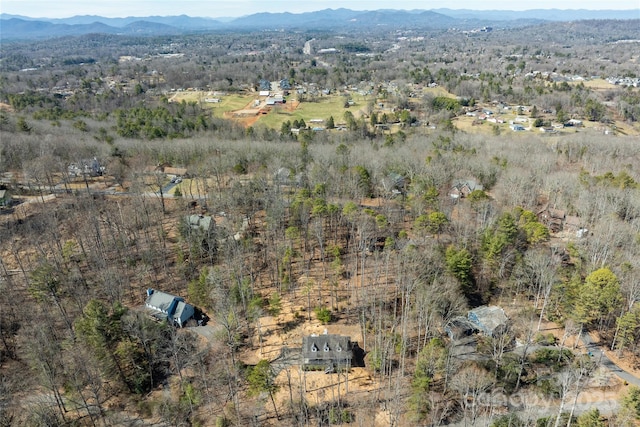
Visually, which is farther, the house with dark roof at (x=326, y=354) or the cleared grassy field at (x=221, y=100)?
the cleared grassy field at (x=221, y=100)

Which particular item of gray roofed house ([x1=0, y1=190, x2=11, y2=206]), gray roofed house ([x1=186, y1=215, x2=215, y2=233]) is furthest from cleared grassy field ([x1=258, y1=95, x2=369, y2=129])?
gray roofed house ([x1=0, y1=190, x2=11, y2=206])

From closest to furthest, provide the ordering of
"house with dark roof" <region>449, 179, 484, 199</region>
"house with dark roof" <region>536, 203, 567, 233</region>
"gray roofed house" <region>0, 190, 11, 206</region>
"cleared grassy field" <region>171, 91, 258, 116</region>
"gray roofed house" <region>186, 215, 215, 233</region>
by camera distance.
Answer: "gray roofed house" <region>186, 215, 215, 233</region> → "house with dark roof" <region>536, 203, 567, 233</region> → "gray roofed house" <region>0, 190, 11, 206</region> → "house with dark roof" <region>449, 179, 484, 199</region> → "cleared grassy field" <region>171, 91, 258, 116</region>

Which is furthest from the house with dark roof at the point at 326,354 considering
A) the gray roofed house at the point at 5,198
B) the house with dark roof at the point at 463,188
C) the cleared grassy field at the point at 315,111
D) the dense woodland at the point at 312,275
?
the cleared grassy field at the point at 315,111

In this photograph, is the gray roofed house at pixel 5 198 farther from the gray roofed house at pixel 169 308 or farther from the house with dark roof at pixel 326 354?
the house with dark roof at pixel 326 354

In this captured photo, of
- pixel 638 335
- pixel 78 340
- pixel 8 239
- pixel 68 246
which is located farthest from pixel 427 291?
pixel 8 239

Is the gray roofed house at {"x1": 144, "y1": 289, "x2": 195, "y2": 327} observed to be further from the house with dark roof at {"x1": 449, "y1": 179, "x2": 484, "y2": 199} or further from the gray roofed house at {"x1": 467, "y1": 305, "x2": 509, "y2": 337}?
the house with dark roof at {"x1": 449, "y1": 179, "x2": 484, "y2": 199}
